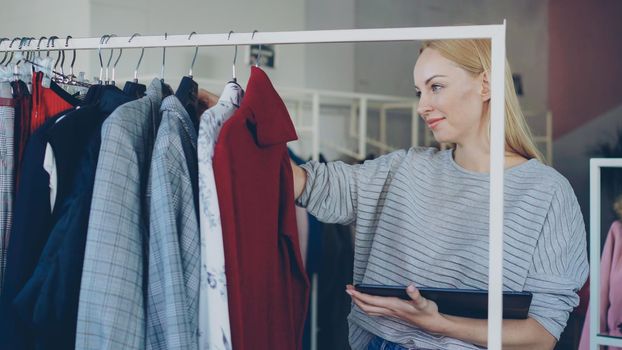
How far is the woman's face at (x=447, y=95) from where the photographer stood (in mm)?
1387

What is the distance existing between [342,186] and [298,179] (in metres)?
0.11

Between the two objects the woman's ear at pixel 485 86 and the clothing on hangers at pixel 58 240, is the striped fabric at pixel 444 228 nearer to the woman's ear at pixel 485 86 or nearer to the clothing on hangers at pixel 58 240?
the woman's ear at pixel 485 86

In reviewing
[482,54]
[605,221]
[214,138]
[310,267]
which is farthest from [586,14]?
[214,138]

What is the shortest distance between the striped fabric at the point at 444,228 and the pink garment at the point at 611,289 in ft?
1.65

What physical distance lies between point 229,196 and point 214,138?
0.32ft

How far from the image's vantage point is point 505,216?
4.42 ft

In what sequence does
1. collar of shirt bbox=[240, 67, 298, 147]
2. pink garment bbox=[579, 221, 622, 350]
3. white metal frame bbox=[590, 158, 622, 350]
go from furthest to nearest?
pink garment bbox=[579, 221, 622, 350] < white metal frame bbox=[590, 158, 622, 350] < collar of shirt bbox=[240, 67, 298, 147]

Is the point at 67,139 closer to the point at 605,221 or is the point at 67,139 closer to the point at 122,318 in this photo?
the point at 122,318

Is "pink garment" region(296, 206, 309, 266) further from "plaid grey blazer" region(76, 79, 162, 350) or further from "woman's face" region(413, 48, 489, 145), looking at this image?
"plaid grey blazer" region(76, 79, 162, 350)

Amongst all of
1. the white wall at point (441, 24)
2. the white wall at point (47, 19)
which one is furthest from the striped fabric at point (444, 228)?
the white wall at point (441, 24)

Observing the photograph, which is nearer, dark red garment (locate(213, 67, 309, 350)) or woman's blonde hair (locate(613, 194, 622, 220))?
dark red garment (locate(213, 67, 309, 350))

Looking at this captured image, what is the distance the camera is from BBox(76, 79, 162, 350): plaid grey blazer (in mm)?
1041

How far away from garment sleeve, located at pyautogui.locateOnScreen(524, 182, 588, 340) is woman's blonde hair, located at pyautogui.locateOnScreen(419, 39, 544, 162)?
15 cm

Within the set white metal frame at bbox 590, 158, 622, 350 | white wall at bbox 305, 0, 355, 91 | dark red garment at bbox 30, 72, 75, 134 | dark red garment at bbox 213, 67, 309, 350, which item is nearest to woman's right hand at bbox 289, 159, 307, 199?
dark red garment at bbox 213, 67, 309, 350
